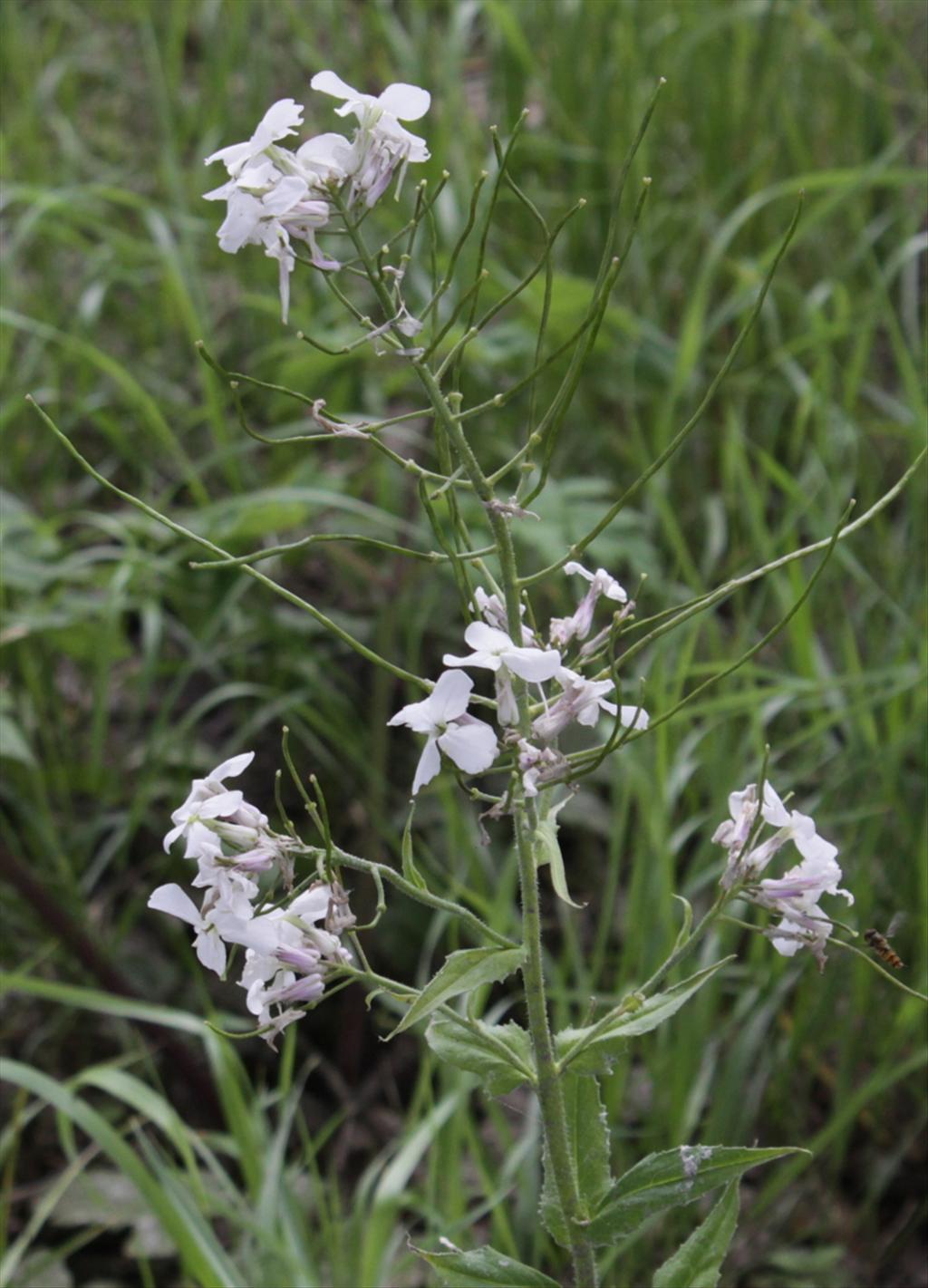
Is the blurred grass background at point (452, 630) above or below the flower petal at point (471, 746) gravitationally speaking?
below

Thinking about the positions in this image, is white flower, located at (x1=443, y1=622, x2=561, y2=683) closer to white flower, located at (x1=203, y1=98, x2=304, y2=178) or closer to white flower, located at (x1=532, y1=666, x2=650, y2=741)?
white flower, located at (x1=532, y1=666, x2=650, y2=741)

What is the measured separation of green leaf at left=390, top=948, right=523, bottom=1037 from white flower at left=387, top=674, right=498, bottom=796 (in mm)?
114

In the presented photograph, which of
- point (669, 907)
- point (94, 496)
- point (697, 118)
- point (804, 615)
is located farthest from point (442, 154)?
point (669, 907)

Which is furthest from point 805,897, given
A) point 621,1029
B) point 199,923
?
point 199,923

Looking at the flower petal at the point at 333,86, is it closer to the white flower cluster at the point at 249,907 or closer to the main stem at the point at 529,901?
the main stem at the point at 529,901

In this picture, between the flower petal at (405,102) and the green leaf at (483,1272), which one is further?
the green leaf at (483,1272)

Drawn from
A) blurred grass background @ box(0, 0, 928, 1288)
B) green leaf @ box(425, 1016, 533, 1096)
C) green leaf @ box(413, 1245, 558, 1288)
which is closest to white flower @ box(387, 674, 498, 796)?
green leaf @ box(425, 1016, 533, 1096)

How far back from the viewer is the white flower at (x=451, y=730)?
0.70m

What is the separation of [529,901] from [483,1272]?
23cm

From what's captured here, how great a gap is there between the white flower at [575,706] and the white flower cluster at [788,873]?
0.11m

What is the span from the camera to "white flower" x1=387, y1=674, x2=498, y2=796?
704 mm

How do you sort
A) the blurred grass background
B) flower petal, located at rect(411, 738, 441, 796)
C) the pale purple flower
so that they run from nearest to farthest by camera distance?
flower petal, located at rect(411, 738, 441, 796), the pale purple flower, the blurred grass background

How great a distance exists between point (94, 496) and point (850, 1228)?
1.64 m

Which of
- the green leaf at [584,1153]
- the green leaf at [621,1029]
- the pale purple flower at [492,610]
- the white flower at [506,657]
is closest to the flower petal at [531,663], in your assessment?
the white flower at [506,657]
